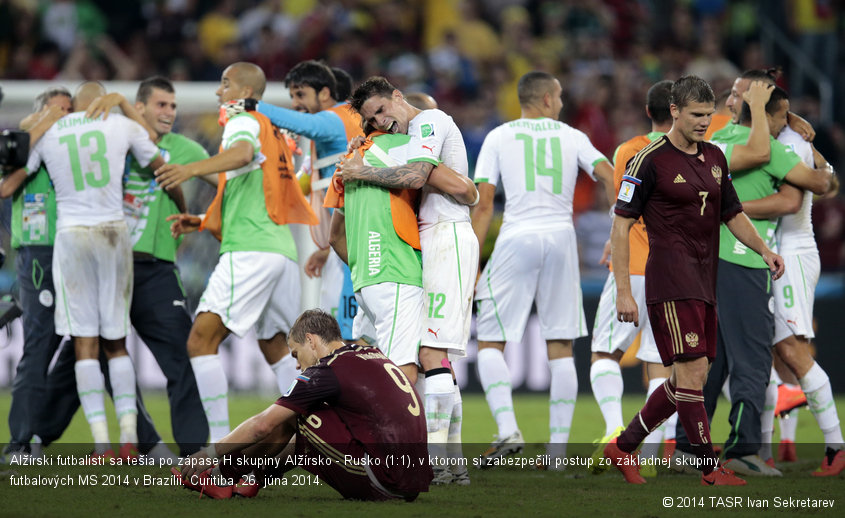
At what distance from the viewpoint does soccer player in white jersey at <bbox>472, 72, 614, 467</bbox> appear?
307 inches

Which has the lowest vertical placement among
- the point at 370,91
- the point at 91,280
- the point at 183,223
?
the point at 91,280

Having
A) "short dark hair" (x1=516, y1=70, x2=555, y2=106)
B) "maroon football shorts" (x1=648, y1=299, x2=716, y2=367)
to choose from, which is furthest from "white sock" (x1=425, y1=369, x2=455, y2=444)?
"short dark hair" (x1=516, y1=70, x2=555, y2=106)

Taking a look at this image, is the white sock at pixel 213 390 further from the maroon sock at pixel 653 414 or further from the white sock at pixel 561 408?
the maroon sock at pixel 653 414

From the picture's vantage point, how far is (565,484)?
22.0 ft

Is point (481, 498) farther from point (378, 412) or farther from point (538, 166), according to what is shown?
point (538, 166)

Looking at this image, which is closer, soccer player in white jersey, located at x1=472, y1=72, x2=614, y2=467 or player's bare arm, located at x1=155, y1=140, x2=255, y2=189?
player's bare arm, located at x1=155, y1=140, x2=255, y2=189

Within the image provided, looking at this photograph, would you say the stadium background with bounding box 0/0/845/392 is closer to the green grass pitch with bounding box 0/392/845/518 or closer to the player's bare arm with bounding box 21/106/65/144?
the player's bare arm with bounding box 21/106/65/144

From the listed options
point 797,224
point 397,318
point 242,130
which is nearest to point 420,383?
point 397,318

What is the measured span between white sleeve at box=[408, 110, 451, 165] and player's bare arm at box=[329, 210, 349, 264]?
62cm

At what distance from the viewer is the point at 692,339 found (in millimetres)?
6207

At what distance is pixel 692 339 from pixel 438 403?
1437 mm

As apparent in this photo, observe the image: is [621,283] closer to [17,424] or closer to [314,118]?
[314,118]

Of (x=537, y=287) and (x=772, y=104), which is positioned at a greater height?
(x=772, y=104)

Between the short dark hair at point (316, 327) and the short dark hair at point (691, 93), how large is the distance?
7.49 feet
